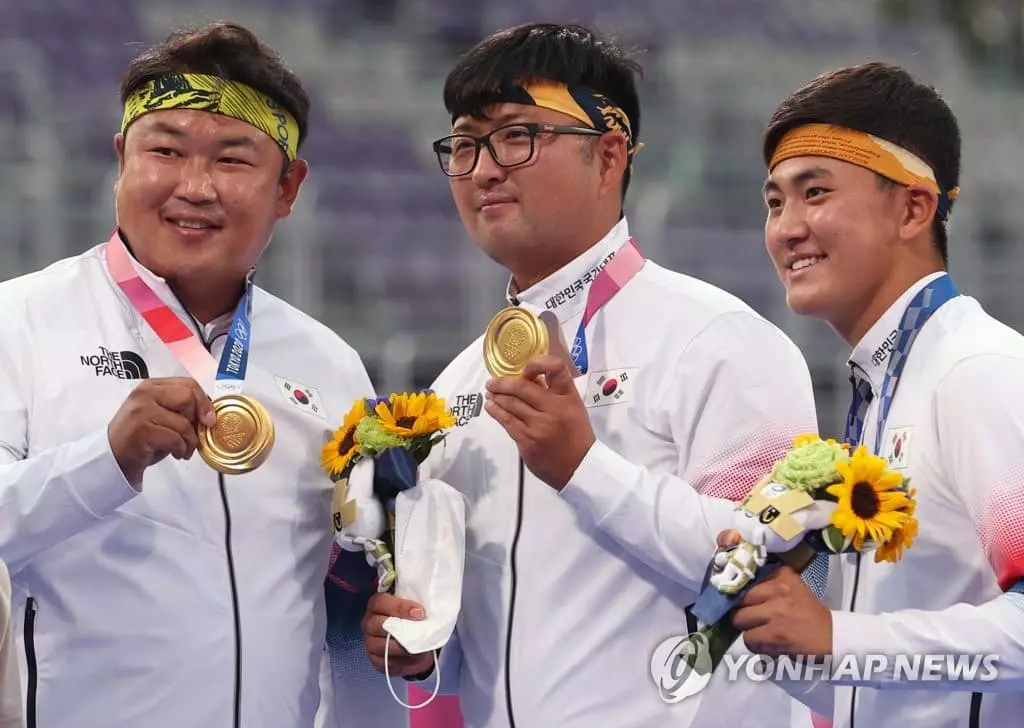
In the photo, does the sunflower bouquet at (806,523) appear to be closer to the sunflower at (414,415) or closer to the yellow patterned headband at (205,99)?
the sunflower at (414,415)

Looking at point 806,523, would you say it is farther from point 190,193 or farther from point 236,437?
point 190,193

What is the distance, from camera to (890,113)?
294cm

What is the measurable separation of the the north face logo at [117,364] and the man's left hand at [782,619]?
53.1 inches

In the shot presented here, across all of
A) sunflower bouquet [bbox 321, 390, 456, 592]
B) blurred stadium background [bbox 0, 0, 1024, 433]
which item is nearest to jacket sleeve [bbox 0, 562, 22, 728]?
sunflower bouquet [bbox 321, 390, 456, 592]

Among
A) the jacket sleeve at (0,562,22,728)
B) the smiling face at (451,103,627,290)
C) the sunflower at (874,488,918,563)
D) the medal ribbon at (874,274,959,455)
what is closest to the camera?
the jacket sleeve at (0,562,22,728)

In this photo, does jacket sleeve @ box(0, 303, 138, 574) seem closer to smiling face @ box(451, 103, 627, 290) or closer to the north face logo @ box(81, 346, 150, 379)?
the north face logo @ box(81, 346, 150, 379)

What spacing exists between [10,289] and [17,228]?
15.0 feet

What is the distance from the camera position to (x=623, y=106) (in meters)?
3.24

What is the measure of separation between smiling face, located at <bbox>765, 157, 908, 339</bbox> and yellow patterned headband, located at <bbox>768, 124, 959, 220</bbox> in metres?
0.02

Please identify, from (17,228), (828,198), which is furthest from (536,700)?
(17,228)

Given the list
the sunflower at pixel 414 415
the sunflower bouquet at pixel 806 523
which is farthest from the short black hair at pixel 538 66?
the sunflower bouquet at pixel 806 523

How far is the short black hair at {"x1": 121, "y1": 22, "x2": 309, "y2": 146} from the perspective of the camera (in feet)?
10.3

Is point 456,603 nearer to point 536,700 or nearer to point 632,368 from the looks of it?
point 536,700

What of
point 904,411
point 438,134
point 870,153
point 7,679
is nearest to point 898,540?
point 904,411
